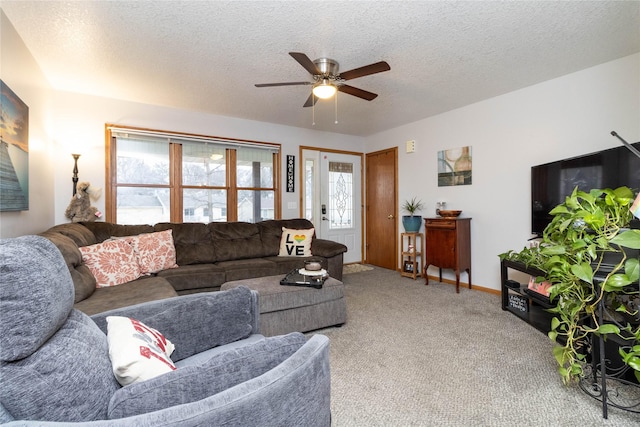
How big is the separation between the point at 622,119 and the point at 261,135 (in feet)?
13.8

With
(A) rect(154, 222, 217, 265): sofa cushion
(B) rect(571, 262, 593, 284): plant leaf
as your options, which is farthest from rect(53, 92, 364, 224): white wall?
(B) rect(571, 262, 593, 284): plant leaf

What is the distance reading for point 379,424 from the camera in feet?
4.85

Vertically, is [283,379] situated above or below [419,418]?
above

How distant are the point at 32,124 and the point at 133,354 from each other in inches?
113

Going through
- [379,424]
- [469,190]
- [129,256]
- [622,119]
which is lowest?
[379,424]

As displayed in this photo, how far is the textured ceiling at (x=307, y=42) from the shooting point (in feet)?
6.43

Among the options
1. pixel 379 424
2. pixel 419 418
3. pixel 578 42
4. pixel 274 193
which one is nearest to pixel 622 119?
pixel 578 42

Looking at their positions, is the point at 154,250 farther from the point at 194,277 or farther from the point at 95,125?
the point at 95,125

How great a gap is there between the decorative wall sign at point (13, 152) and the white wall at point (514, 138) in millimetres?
4486

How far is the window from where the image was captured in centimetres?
368

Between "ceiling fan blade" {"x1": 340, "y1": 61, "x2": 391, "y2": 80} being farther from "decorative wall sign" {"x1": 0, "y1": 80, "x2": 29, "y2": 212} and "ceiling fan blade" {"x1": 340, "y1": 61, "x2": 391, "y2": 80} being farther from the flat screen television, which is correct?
"decorative wall sign" {"x1": 0, "y1": 80, "x2": 29, "y2": 212}

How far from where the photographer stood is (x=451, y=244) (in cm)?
374

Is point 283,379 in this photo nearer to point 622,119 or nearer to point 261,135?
point 622,119

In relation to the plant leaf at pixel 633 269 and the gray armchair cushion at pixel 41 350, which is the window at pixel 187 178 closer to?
the gray armchair cushion at pixel 41 350
